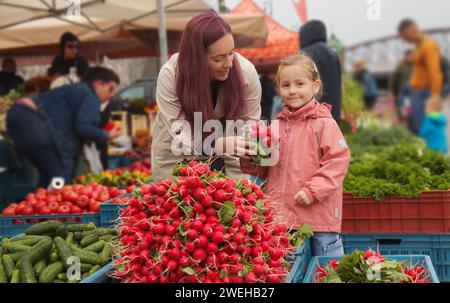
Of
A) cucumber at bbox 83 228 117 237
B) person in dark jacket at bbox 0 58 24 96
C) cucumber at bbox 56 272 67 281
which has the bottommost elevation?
cucumber at bbox 56 272 67 281

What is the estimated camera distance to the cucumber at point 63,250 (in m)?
3.28

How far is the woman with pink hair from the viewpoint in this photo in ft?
10.5

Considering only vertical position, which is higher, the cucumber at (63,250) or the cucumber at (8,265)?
the cucumber at (63,250)

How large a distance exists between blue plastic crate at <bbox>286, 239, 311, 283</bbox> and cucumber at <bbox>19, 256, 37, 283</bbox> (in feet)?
4.17

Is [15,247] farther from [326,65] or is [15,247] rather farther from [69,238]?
[326,65]

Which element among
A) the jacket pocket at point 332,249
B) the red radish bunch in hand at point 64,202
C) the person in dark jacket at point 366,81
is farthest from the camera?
the person in dark jacket at point 366,81

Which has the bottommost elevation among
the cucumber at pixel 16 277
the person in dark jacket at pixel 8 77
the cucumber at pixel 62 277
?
the cucumber at pixel 62 277

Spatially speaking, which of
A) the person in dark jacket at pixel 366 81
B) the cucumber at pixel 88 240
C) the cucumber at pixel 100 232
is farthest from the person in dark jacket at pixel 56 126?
the person in dark jacket at pixel 366 81

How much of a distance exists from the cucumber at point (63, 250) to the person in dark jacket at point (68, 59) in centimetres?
446

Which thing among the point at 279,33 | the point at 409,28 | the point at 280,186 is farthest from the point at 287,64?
the point at 279,33

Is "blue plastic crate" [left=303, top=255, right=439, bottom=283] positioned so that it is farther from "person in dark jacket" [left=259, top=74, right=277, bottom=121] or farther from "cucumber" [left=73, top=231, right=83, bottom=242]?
"person in dark jacket" [left=259, top=74, right=277, bottom=121]

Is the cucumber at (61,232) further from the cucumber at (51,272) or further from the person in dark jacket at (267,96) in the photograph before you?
the person in dark jacket at (267,96)

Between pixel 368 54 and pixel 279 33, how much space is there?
188cm

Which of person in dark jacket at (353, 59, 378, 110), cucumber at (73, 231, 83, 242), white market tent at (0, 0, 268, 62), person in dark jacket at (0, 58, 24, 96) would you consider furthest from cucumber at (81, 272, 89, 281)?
person in dark jacket at (353, 59, 378, 110)
